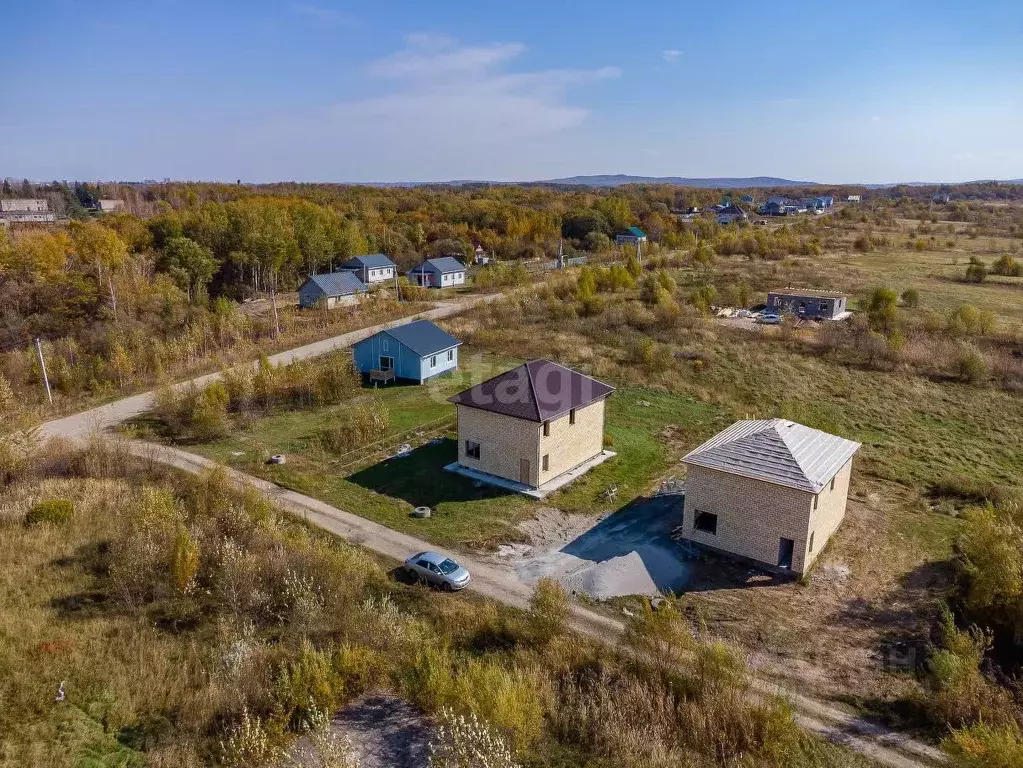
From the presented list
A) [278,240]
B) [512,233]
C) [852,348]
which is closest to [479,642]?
[852,348]

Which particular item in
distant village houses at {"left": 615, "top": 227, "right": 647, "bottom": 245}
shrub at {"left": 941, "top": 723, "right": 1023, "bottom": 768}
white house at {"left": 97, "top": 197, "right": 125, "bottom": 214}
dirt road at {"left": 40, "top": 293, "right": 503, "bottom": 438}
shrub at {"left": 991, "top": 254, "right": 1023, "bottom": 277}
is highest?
white house at {"left": 97, "top": 197, "right": 125, "bottom": 214}

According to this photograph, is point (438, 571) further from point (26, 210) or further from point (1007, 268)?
point (26, 210)

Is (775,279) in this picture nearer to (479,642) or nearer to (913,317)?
(913,317)

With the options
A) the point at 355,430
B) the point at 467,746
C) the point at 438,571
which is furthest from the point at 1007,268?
the point at 467,746

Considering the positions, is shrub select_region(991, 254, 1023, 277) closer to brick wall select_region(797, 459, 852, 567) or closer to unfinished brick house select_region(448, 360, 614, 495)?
brick wall select_region(797, 459, 852, 567)

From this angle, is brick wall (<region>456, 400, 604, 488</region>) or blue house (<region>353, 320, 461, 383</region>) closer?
brick wall (<region>456, 400, 604, 488</region>)

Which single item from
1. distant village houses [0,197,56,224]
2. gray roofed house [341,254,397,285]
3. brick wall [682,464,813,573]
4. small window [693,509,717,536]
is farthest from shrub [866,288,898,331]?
distant village houses [0,197,56,224]

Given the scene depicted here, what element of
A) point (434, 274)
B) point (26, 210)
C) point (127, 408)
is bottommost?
point (127, 408)
